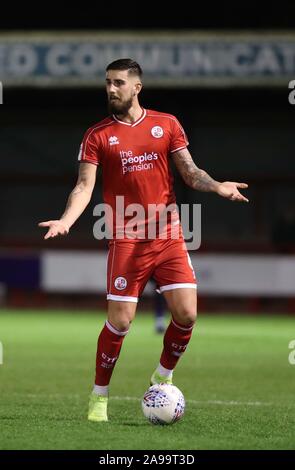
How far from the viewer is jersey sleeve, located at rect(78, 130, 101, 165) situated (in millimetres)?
6770

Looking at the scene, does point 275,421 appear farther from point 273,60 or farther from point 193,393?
point 273,60

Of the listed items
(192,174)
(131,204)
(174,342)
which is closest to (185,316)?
(174,342)

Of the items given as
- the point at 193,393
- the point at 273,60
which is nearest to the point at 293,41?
the point at 273,60

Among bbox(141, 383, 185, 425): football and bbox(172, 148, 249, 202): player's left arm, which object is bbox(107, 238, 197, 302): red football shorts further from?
bbox(141, 383, 185, 425): football

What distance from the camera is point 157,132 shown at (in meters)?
6.91

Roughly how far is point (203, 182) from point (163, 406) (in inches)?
58.3

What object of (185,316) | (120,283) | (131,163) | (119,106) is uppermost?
(119,106)

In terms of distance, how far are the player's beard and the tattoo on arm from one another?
454mm

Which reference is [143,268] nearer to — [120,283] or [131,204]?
[120,283]

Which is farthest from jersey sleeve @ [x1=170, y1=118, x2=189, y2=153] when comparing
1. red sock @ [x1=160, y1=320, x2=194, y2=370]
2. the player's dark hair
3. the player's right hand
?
red sock @ [x1=160, y1=320, x2=194, y2=370]

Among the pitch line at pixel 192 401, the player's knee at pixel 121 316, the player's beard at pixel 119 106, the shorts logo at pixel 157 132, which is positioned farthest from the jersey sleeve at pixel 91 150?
the pitch line at pixel 192 401

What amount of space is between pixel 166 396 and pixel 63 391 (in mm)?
2228

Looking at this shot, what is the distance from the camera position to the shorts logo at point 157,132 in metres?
6.89

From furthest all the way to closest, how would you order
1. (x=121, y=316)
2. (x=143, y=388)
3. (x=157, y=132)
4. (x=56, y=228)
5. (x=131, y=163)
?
(x=143, y=388), (x=157, y=132), (x=131, y=163), (x=121, y=316), (x=56, y=228)
